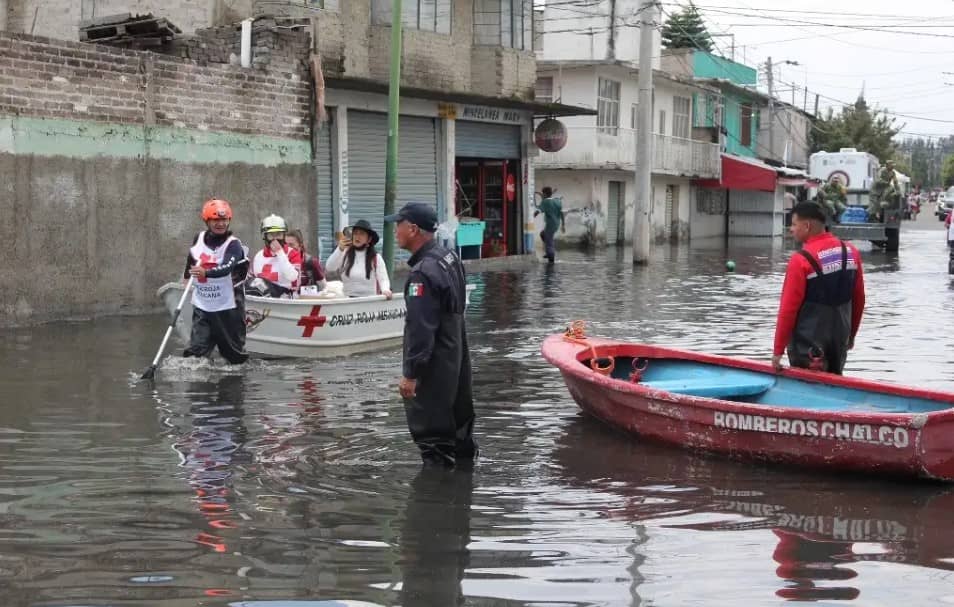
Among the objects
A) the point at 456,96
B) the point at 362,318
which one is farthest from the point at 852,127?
the point at 362,318

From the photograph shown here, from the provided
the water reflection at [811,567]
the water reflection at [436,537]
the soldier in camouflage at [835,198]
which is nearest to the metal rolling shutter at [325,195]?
the water reflection at [436,537]

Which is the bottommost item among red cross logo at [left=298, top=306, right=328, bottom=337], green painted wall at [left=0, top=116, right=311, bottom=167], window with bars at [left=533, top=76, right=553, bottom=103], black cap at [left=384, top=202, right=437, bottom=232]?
red cross logo at [left=298, top=306, right=328, bottom=337]

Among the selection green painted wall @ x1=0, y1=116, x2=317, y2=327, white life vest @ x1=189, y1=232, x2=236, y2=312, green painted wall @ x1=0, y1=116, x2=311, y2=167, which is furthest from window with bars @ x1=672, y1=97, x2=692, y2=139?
white life vest @ x1=189, y1=232, x2=236, y2=312

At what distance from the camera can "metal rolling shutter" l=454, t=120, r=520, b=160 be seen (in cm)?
3000

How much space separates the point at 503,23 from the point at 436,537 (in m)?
25.4

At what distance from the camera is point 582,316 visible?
1856 cm

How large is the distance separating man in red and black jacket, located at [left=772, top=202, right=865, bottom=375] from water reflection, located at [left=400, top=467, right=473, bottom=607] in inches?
106

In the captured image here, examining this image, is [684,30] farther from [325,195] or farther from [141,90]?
[141,90]

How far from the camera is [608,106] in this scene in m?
42.3

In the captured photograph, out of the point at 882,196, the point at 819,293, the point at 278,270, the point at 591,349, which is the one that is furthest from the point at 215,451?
the point at 882,196

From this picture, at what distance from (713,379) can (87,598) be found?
5967 millimetres

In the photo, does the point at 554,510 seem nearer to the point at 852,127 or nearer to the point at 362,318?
the point at 362,318

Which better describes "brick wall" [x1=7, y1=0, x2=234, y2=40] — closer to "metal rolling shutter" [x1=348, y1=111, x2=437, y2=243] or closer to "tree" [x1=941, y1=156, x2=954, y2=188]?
"metal rolling shutter" [x1=348, y1=111, x2=437, y2=243]

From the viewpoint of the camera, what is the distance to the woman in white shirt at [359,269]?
1398 cm
